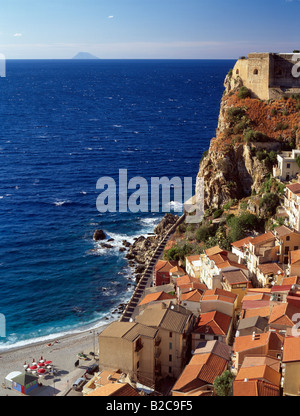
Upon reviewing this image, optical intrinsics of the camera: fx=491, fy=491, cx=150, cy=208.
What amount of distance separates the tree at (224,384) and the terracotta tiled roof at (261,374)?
728 mm

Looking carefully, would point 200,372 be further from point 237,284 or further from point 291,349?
point 237,284

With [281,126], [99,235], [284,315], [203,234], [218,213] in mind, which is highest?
[281,126]

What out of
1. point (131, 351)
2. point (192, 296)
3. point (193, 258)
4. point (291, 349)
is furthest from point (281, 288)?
point (193, 258)

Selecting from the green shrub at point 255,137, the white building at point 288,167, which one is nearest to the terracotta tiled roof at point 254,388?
the white building at point 288,167

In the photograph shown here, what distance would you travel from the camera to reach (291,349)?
2723cm

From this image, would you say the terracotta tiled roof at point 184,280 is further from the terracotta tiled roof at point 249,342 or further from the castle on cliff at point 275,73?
the castle on cliff at point 275,73

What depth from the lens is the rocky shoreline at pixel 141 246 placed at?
5284 centimetres

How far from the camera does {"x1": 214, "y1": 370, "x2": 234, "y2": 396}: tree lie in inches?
1055

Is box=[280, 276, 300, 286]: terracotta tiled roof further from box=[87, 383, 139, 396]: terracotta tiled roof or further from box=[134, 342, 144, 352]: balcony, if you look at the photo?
box=[87, 383, 139, 396]: terracotta tiled roof

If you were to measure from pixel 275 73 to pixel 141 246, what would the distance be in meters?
26.0

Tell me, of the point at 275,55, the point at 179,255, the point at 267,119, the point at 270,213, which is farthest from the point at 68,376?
the point at 275,55

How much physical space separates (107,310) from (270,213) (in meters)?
18.0

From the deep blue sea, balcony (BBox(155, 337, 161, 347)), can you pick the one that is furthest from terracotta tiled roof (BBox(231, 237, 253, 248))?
balcony (BBox(155, 337, 161, 347))

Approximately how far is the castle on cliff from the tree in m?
38.9
